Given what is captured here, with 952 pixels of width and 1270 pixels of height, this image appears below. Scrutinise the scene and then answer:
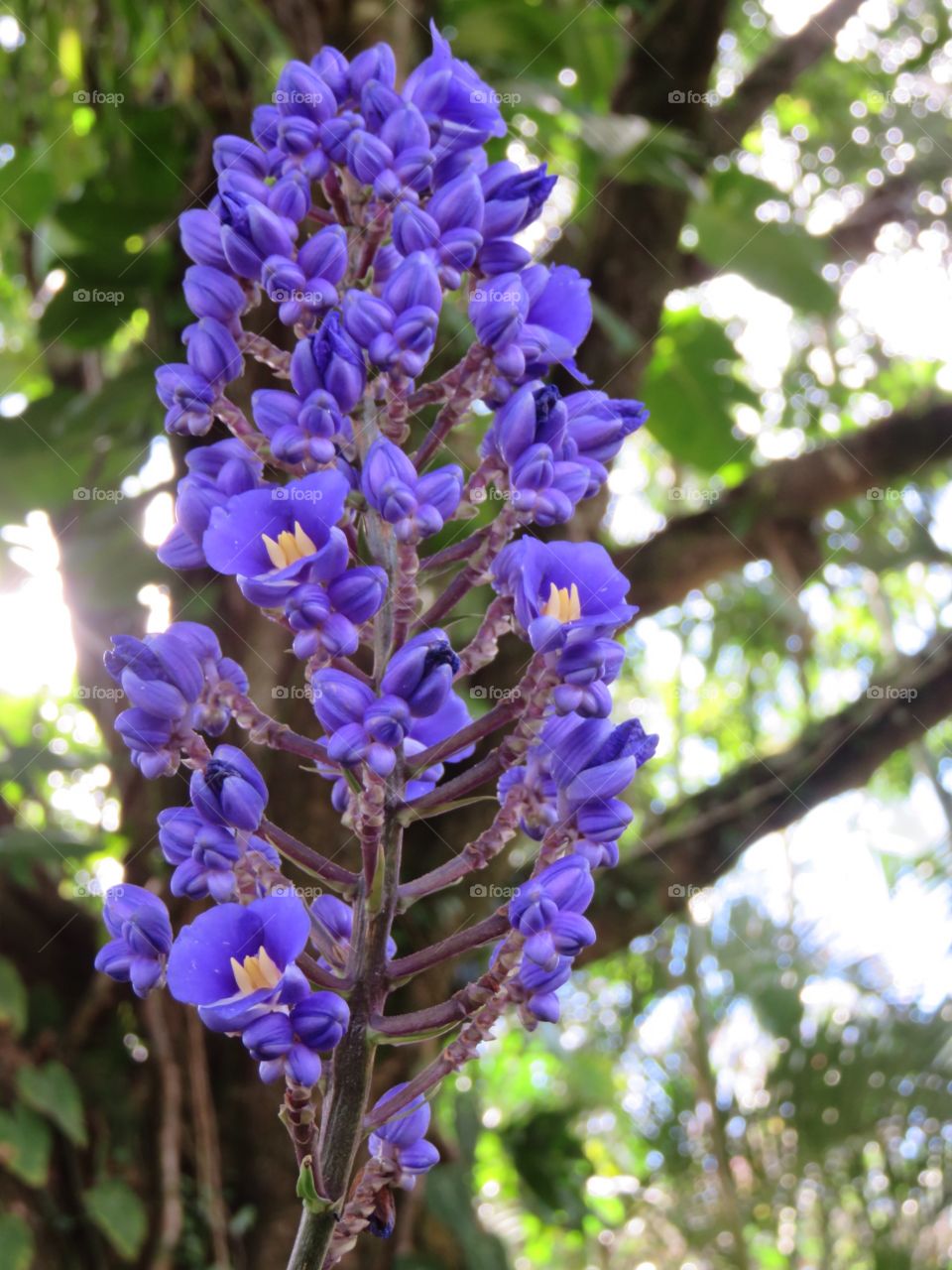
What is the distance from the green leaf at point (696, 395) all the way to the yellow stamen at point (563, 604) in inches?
102

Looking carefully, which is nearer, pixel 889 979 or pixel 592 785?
pixel 592 785

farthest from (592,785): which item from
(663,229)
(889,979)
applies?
(889,979)

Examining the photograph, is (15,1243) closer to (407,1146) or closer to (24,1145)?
(24,1145)

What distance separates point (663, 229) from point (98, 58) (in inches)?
53.0

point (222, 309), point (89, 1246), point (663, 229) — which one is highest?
point (663, 229)

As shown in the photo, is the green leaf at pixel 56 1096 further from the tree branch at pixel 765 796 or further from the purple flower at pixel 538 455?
the purple flower at pixel 538 455

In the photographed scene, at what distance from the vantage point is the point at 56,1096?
6.61 ft

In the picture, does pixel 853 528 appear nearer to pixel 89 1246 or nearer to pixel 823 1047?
pixel 823 1047

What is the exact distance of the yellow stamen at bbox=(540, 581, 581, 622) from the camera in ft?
2.45

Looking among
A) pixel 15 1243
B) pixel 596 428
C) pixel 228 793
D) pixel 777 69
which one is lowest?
pixel 228 793

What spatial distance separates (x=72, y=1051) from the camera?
217cm

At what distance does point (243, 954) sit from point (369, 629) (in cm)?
26

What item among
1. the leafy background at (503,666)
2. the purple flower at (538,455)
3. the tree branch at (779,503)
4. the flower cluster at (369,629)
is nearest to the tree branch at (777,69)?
the leafy background at (503,666)

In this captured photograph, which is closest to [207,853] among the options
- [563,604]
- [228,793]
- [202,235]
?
[228,793]
